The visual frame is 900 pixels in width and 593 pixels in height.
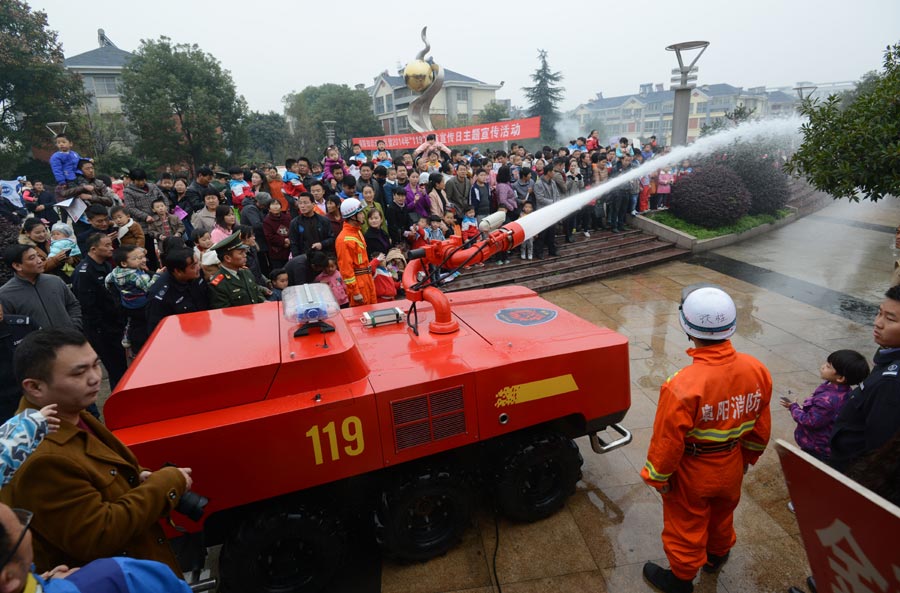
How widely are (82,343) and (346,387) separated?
1401mm

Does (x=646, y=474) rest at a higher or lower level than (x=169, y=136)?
lower

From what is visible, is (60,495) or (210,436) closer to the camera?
(60,495)

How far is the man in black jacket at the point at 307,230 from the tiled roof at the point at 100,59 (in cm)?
3969

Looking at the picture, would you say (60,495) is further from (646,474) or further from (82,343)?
(646,474)

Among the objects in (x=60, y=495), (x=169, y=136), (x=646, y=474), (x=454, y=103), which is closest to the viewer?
(x=60, y=495)

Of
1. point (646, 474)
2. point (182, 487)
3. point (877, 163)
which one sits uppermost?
point (877, 163)

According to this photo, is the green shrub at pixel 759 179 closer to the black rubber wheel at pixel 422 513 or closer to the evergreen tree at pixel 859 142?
the evergreen tree at pixel 859 142

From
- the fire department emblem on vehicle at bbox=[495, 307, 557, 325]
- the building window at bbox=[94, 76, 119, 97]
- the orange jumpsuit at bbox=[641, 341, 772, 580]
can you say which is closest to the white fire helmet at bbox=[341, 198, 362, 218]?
the fire department emblem on vehicle at bbox=[495, 307, 557, 325]

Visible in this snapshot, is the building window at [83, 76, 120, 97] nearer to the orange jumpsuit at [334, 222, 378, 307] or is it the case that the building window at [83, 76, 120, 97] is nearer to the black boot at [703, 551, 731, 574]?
the orange jumpsuit at [334, 222, 378, 307]

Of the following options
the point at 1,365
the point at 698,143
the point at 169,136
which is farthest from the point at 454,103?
the point at 1,365

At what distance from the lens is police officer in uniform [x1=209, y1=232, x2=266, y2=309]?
446 centimetres

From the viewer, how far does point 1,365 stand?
13.0ft

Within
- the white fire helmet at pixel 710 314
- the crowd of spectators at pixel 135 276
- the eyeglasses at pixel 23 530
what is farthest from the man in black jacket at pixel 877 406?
the eyeglasses at pixel 23 530

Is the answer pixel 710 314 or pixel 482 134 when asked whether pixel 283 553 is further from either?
pixel 482 134
